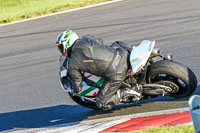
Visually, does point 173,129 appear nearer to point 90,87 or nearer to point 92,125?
point 92,125

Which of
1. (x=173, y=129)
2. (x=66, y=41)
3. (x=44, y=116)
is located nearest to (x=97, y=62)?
(x=66, y=41)

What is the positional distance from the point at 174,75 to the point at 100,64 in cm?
120

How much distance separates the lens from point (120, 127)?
6.11 metres

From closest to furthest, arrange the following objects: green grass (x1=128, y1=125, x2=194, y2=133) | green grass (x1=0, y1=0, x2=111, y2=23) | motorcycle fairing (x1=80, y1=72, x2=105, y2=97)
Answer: green grass (x1=128, y1=125, x2=194, y2=133) < motorcycle fairing (x1=80, y1=72, x2=105, y2=97) < green grass (x1=0, y1=0, x2=111, y2=23)

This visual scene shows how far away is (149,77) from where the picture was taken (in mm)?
6387

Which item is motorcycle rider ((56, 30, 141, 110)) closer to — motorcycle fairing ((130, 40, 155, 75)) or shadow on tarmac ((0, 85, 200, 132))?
motorcycle fairing ((130, 40, 155, 75))

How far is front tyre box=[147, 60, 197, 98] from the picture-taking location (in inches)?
241

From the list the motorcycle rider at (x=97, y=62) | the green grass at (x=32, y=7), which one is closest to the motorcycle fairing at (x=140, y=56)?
the motorcycle rider at (x=97, y=62)

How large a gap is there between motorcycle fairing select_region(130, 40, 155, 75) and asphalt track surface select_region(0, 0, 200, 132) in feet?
3.03

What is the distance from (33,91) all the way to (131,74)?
335cm

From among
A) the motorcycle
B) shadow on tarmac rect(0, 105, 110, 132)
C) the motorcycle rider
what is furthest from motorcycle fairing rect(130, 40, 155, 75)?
shadow on tarmac rect(0, 105, 110, 132)

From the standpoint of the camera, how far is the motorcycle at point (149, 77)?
20.2 ft

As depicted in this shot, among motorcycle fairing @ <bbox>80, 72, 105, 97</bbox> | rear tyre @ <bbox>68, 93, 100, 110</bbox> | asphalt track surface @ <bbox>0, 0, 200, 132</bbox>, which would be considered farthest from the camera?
asphalt track surface @ <bbox>0, 0, 200, 132</bbox>

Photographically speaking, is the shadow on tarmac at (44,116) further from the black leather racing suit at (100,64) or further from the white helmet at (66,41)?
the white helmet at (66,41)
